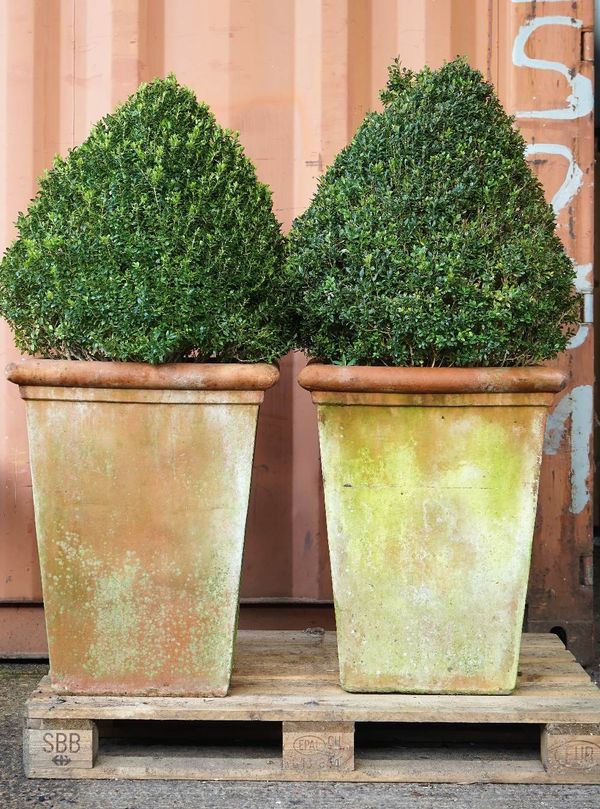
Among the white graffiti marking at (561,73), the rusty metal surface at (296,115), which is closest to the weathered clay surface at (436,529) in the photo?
the rusty metal surface at (296,115)

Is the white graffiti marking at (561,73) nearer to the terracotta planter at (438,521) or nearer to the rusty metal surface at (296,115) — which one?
the rusty metal surface at (296,115)

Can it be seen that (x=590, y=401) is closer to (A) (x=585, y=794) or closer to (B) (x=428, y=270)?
(B) (x=428, y=270)

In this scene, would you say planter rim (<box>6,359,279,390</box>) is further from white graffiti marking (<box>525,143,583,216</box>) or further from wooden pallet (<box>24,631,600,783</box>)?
white graffiti marking (<box>525,143,583,216</box>)

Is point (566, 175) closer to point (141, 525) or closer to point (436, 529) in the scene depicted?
point (436, 529)

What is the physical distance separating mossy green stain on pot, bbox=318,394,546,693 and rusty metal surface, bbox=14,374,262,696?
31 centimetres

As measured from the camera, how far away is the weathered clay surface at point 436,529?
2.43 meters

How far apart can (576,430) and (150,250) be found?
5.64 ft

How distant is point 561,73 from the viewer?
330cm

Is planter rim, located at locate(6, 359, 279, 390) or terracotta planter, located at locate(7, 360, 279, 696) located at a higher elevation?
planter rim, located at locate(6, 359, 279, 390)

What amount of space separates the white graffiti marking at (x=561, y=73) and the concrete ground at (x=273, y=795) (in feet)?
7.26

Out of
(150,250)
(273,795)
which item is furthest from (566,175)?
(273,795)

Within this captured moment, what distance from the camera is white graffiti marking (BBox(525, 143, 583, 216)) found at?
3301 mm

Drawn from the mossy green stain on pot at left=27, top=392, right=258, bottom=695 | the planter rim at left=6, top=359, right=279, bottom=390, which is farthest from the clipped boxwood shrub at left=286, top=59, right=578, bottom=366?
the mossy green stain on pot at left=27, top=392, right=258, bottom=695

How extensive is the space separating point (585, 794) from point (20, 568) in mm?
2005
